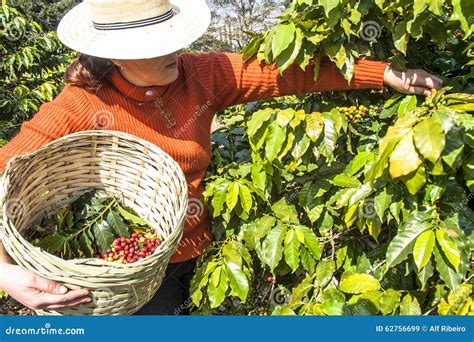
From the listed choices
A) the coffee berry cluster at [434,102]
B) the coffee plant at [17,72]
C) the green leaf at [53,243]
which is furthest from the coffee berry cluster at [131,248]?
the coffee plant at [17,72]

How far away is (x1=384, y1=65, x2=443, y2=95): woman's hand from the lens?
1.87 m

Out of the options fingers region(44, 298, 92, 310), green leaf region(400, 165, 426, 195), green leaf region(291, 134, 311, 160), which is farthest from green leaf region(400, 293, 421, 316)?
fingers region(44, 298, 92, 310)

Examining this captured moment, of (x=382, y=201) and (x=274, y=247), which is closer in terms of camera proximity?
(x=382, y=201)

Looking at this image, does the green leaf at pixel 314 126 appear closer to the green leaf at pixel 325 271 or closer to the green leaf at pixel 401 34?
the green leaf at pixel 401 34

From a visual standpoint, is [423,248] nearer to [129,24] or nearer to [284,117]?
[284,117]

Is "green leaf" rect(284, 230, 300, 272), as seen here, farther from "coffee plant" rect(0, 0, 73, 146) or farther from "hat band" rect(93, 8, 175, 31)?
"coffee plant" rect(0, 0, 73, 146)

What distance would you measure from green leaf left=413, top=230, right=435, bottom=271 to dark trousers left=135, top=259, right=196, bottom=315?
1231 millimetres

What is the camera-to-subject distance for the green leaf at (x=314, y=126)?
6.06 ft

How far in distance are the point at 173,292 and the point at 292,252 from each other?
79 centimetres

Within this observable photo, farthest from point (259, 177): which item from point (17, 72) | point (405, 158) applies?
point (17, 72)

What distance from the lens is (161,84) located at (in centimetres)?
218

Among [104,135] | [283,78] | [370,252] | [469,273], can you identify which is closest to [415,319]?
[469,273]

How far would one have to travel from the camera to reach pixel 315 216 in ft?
6.75

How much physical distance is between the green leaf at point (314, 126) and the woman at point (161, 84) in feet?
0.86
